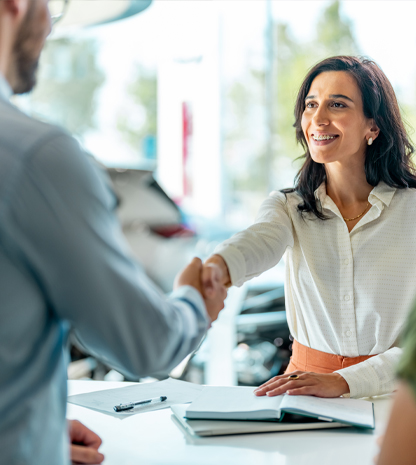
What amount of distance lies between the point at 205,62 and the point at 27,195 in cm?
649

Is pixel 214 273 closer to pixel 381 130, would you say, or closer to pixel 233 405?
pixel 233 405

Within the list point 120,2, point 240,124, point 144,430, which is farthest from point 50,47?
point 144,430

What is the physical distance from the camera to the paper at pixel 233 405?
125 centimetres

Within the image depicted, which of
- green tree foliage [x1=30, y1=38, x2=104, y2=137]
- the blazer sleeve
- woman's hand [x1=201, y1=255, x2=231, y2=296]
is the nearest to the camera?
the blazer sleeve

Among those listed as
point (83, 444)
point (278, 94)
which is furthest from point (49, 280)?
point (278, 94)

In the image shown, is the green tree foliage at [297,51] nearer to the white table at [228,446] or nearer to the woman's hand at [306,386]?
the woman's hand at [306,386]

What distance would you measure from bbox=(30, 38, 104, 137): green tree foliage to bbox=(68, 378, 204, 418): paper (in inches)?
222

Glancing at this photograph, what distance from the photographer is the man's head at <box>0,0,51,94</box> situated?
2.68 feet

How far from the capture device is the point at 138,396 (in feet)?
4.80

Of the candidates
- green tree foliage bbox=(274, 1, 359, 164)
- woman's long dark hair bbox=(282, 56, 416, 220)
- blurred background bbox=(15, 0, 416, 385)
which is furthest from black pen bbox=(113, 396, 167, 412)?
green tree foliage bbox=(274, 1, 359, 164)

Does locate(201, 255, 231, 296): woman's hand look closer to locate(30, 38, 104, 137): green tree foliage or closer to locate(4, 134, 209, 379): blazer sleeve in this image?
locate(4, 134, 209, 379): blazer sleeve

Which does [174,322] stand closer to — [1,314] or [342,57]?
[1,314]

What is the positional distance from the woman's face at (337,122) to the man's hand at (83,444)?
1066mm

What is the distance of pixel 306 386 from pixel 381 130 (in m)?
0.89
